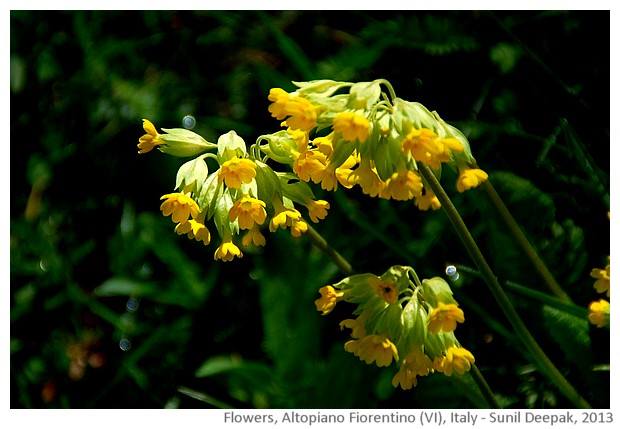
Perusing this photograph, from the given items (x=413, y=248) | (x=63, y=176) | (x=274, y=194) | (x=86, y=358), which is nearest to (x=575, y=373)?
(x=413, y=248)

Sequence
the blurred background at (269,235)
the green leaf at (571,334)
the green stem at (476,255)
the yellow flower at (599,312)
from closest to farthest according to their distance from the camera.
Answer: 1. the green stem at (476,255)
2. the yellow flower at (599,312)
3. the green leaf at (571,334)
4. the blurred background at (269,235)

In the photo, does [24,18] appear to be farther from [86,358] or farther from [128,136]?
[86,358]

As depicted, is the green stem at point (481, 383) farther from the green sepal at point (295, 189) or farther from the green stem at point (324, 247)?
the green sepal at point (295, 189)

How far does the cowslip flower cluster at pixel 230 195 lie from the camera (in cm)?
180

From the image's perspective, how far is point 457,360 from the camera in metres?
1.84

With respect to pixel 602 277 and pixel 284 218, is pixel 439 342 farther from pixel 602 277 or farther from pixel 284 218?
pixel 602 277

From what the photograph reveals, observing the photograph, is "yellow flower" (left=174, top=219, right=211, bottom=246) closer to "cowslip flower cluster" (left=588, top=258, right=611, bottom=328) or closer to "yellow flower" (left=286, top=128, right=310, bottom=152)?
"yellow flower" (left=286, top=128, right=310, bottom=152)

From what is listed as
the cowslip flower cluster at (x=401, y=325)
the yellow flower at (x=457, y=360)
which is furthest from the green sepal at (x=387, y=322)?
the yellow flower at (x=457, y=360)

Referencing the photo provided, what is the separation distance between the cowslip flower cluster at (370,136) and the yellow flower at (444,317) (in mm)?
273

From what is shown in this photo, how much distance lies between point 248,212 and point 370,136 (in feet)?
1.15

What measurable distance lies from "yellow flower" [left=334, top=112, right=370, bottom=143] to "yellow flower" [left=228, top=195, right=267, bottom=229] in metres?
0.30

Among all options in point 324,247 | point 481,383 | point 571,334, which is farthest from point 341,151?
point 571,334

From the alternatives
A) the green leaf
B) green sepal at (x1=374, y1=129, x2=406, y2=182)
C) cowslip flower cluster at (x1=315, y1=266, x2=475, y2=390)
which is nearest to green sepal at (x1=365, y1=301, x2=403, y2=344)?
cowslip flower cluster at (x1=315, y1=266, x2=475, y2=390)

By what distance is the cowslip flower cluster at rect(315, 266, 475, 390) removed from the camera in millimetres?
1829
